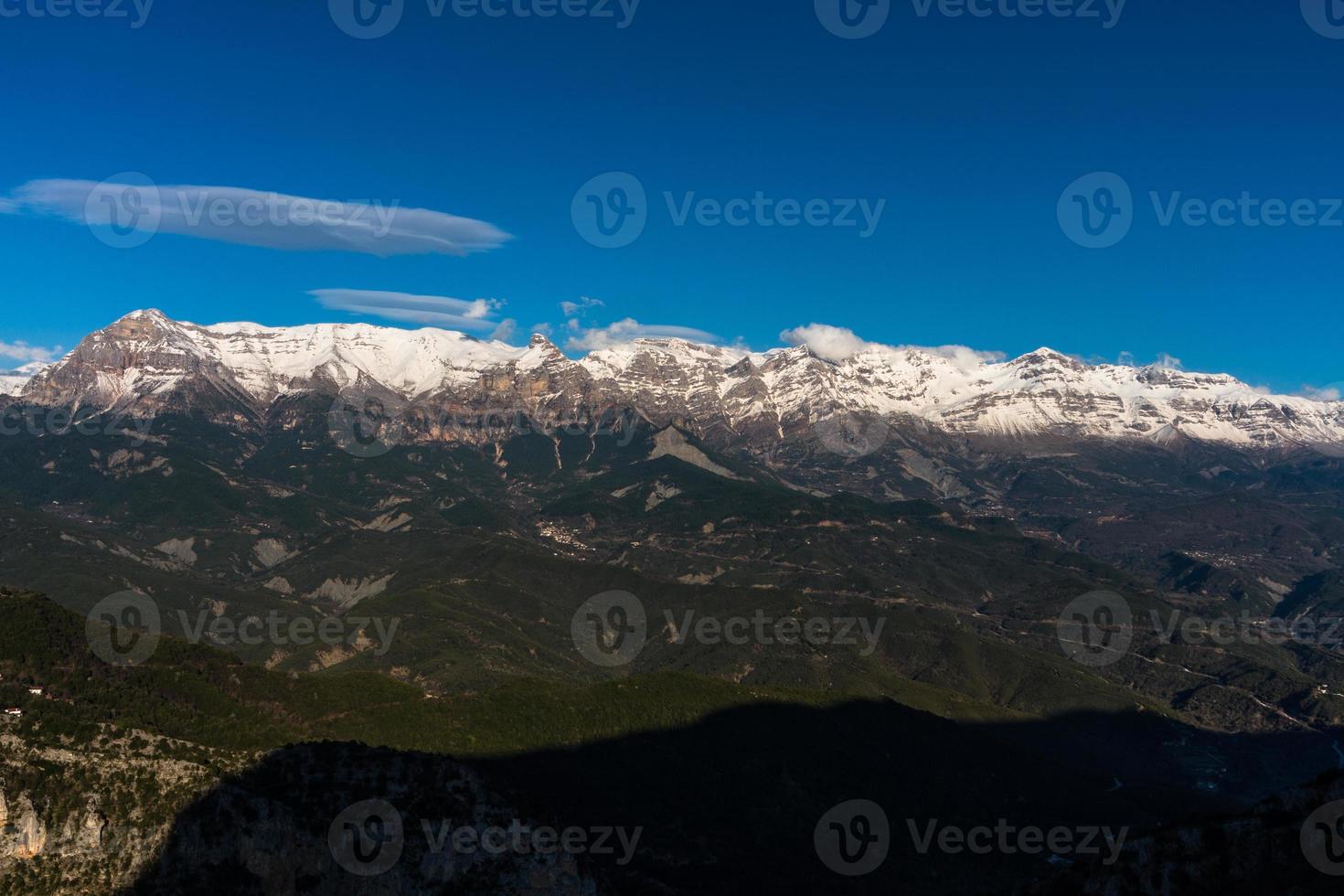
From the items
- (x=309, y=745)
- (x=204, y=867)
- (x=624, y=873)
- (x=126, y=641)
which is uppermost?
(x=126, y=641)

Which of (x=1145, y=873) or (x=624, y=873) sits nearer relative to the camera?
(x=1145, y=873)

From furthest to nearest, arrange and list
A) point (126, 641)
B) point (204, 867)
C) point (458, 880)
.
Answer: point (126, 641)
point (458, 880)
point (204, 867)

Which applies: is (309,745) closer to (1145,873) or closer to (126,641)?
(126,641)

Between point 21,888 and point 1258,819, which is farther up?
point 1258,819

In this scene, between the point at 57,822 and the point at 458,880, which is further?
the point at 458,880

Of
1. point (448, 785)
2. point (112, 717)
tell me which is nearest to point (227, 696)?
point (112, 717)

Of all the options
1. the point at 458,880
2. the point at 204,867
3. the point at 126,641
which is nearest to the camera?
the point at 204,867

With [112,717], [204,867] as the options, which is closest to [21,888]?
[204,867]

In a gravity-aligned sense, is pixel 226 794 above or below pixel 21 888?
above

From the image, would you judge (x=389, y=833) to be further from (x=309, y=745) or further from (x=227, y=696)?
(x=227, y=696)
